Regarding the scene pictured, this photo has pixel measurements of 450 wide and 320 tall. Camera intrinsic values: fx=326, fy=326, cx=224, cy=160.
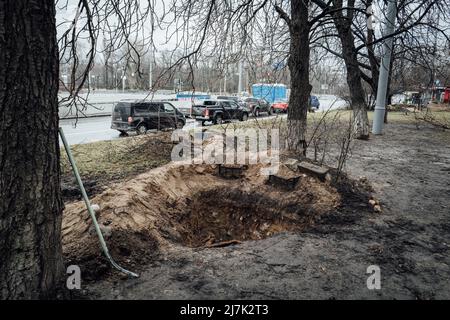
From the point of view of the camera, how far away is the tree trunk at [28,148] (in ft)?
7.73

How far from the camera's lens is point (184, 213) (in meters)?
5.41

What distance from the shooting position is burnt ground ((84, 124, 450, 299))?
9.79ft

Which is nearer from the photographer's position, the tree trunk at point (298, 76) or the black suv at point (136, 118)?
the tree trunk at point (298, 76)

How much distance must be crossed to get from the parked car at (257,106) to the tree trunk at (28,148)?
84.3 ft

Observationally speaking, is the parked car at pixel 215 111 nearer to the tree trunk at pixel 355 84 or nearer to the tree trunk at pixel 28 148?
the tree trunk at pixel 355 84

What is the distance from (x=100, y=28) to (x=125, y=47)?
0.64 m

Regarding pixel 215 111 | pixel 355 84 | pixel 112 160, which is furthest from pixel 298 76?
pixel 215 111

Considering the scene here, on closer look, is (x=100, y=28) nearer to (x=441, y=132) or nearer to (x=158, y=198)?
(x=158, y=198)

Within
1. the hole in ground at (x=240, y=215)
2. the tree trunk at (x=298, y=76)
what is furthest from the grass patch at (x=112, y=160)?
the tree trunk at (x=298, y=76)

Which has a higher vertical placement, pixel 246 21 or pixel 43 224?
pixel 246 21

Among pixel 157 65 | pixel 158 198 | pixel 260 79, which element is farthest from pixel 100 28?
pixel 260 79
